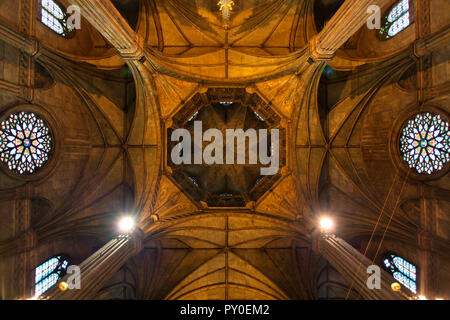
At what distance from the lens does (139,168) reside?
14258 mm

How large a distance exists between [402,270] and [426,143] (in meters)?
6.16

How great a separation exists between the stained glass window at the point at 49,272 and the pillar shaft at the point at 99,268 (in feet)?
13.3

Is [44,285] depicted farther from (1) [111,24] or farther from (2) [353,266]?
(2) [353,266]

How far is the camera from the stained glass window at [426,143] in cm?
1044

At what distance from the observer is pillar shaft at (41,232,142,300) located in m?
6.68

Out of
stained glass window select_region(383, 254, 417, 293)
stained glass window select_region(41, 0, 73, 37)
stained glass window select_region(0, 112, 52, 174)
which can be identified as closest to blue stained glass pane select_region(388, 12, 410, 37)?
stained glass window select_region(383, 254, 417, 293)

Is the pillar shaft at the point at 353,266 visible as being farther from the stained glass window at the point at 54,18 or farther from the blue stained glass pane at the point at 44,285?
the stained glass window at the point at 54,18

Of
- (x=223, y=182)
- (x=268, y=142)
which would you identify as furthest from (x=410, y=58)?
(x=223, y=182)

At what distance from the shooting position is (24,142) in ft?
36.5

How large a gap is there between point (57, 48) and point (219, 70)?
8180mm

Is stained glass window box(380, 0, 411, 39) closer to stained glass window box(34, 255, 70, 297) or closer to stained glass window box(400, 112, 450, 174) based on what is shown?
stained glass window box(400, 112, 450, 174)

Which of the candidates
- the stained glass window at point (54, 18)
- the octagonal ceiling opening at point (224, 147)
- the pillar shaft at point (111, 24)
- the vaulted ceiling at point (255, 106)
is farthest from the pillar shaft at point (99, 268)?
the stained glass window at point (54, 18)
